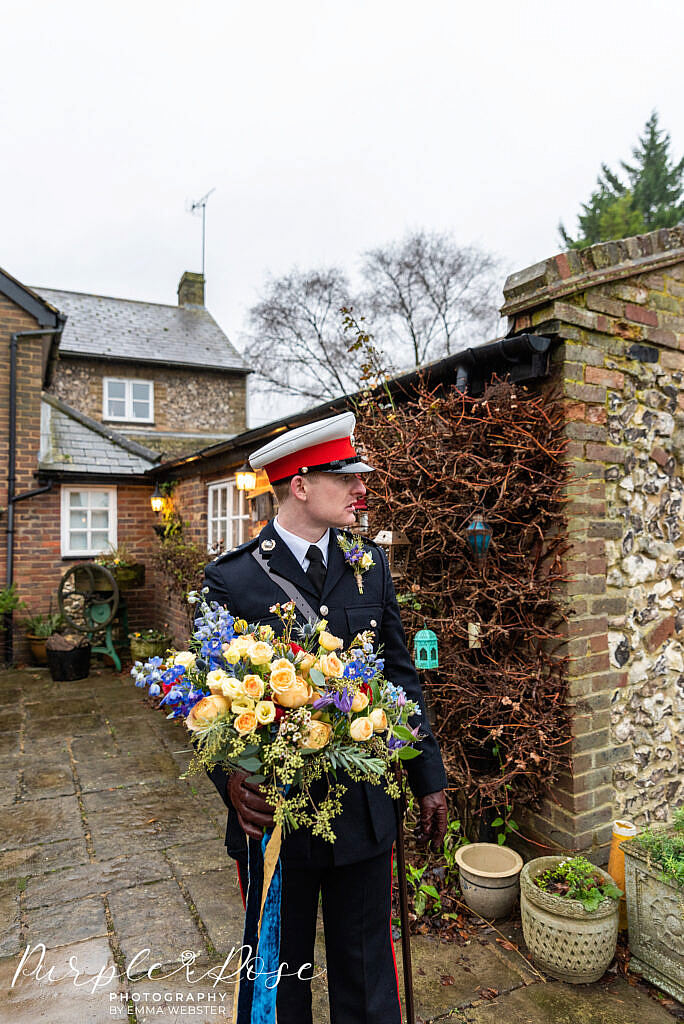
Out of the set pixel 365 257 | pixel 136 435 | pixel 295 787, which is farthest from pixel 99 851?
pixel 365 257

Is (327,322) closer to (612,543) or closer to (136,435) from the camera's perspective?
(136,435)

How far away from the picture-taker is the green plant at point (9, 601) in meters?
8.62

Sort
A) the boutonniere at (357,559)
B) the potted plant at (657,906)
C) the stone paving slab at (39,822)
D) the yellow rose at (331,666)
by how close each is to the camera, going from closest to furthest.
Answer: the yellow rose at (331,666) → the boutonniere at (357,559) → the potted plant at (657,906) → the stone paving slab at (39,822)

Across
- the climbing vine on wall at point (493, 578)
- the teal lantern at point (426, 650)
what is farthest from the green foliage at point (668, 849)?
the teal lantern at point (426, 650)

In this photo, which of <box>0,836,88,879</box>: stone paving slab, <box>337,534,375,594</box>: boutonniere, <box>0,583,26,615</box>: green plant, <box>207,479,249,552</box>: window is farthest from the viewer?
<box>0,583,26,615</box>: green plant

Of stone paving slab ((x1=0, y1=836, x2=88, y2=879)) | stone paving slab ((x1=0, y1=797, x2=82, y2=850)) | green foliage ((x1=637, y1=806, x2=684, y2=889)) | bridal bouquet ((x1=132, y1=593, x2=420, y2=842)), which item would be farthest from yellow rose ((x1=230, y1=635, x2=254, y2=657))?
stone paving slab ((x1=0, y1=797, x2=82, y2=850))

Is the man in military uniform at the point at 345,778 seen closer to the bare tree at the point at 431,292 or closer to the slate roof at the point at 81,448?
the slate roof at the point at 81,448

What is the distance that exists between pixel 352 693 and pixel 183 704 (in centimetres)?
42

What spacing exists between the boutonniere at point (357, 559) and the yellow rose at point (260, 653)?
718mm

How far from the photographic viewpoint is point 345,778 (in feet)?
6.16

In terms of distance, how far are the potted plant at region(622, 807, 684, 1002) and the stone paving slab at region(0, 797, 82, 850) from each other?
3320 millimetres

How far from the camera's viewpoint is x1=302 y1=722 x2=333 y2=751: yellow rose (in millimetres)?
1444

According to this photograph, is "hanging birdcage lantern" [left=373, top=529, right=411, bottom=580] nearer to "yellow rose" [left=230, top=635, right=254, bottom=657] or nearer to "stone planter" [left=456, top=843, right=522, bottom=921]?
"stone planter" [left=456, top=843, right=522, bottom=921]

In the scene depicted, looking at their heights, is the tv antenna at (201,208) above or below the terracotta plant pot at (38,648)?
above
